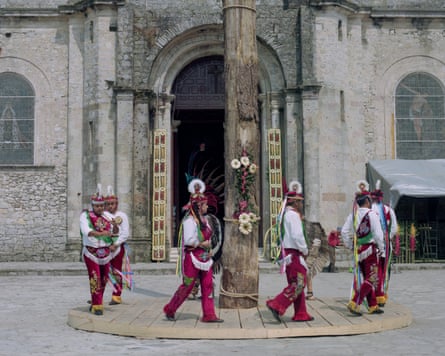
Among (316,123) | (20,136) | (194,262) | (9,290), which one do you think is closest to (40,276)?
(9,290)

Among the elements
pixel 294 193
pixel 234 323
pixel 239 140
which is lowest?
pixel 234 323

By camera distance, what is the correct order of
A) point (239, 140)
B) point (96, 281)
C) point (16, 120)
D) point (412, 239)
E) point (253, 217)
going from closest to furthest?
point (96, 281), point (253, 217), point (239, 140), point (412, 239), point (16, 120)

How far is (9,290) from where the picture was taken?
13914mm

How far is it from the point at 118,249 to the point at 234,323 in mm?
3225

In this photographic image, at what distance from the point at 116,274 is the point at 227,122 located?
9.90 ft

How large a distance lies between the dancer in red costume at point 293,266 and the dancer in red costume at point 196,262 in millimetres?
785

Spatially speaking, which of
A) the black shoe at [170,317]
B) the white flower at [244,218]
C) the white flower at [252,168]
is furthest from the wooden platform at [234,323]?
the white flower at [252,168]

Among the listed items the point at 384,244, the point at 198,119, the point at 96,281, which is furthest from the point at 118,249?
the point at 198,119

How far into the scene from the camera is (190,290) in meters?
8.81

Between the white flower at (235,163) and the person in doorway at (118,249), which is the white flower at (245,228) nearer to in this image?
the white flower at (235,163)

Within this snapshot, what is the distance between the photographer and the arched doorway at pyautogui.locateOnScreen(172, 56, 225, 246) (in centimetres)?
2081

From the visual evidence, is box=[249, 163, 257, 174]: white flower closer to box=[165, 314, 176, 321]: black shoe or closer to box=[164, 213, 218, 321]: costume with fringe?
box=[164, 213, 218, 321]: costume with fringe

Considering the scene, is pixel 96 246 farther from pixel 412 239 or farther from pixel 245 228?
pixel 412 239

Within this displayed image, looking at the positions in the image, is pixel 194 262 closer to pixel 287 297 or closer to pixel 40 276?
pixel 287 297
